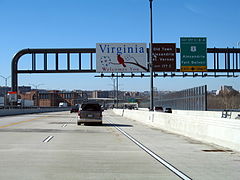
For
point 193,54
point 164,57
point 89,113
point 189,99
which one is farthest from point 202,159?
point 189,99

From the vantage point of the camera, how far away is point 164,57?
1658 inches

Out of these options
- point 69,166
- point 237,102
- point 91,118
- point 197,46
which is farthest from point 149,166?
point 237,102

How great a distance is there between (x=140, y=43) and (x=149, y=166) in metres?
34.9

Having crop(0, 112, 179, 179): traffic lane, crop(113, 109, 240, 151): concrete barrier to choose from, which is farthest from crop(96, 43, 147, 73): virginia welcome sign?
crop(0, 112, 179, 179): traffic lane

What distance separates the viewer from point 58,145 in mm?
15539

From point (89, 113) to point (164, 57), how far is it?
15917mm

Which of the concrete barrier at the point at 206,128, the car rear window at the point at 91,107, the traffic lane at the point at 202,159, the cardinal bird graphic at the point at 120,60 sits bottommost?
the traffic lane at the point at 202,159

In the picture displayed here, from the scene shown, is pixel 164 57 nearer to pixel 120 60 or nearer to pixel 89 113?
pixel 120 60

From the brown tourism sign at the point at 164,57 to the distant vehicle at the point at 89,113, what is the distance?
13956 millimetres

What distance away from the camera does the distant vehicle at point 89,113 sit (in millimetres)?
28922

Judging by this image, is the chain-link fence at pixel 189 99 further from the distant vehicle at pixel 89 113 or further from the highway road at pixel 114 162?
the highway road at pixel 114 162

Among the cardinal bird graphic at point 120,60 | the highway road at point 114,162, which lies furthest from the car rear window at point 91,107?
the cardinal bird graphic at point 120,60

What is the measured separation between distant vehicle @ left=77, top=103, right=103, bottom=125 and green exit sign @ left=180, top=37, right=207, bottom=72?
48.4 feet

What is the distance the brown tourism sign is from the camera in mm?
41781
